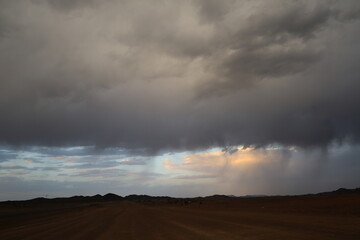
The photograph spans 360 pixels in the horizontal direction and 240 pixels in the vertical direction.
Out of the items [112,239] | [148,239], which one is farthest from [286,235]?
[112,239]

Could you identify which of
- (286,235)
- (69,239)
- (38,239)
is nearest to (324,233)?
(286,235)

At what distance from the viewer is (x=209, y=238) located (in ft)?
55.7

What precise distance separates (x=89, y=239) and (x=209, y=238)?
7.10m

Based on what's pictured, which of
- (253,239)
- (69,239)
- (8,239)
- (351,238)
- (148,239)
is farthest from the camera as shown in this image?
(8,239)

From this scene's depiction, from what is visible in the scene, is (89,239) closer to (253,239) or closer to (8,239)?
(8,239)

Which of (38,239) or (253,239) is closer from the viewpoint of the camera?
(253,239)

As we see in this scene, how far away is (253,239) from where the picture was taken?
634 inches

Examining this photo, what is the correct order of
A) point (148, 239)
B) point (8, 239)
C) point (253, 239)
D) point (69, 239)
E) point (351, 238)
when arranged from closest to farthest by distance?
point (351, 238) → point (253, 239) → point (148, 239) → point (69, 239) → point (8, 239)

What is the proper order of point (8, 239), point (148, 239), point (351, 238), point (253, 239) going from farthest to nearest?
1. point (8, 239)
2. point (148, 239)
3. point (253, 239)
4. point (351, 238)

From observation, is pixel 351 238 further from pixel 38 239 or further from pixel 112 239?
pixel 38 239

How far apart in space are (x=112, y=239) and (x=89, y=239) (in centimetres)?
156

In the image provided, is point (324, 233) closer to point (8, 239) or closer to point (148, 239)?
point (148, 239)

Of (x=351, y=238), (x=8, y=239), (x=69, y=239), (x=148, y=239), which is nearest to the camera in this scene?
(x=351, y=238)

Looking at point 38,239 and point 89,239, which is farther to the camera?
point 38,239
